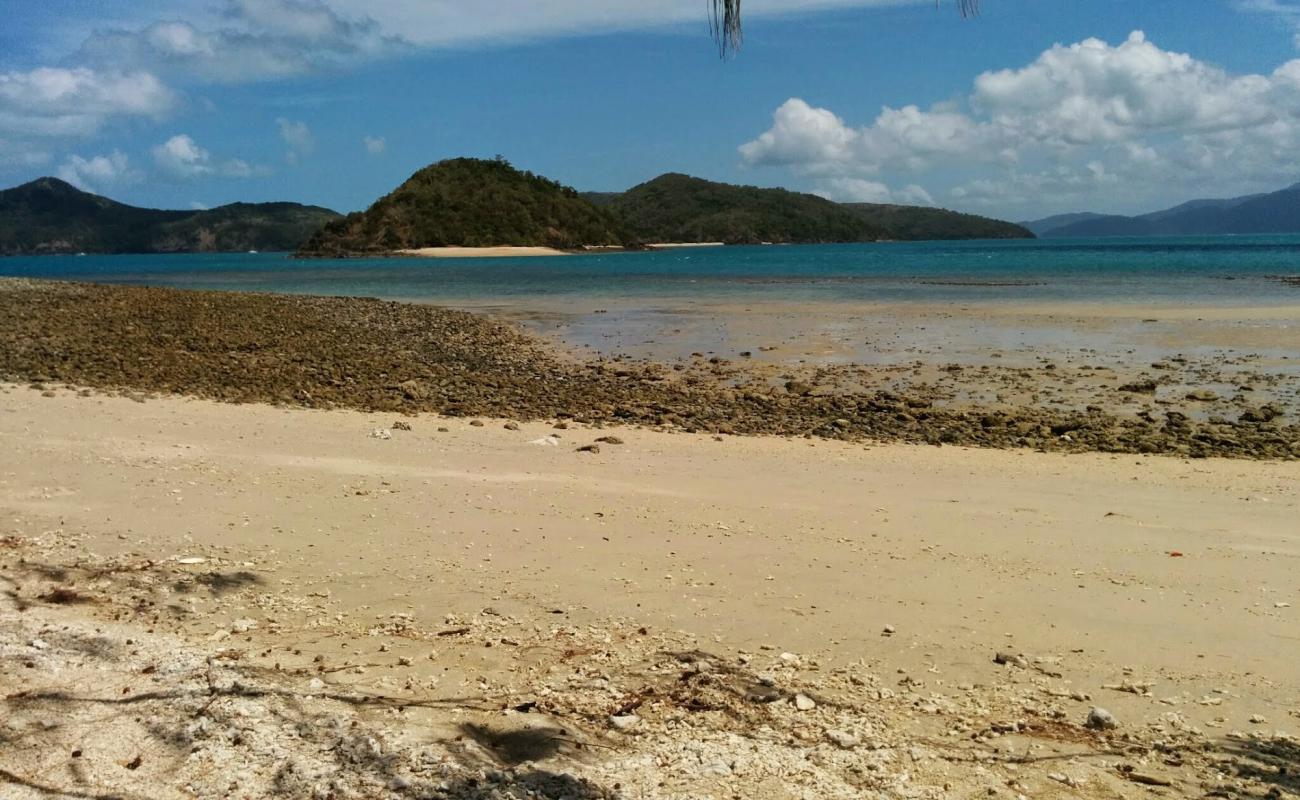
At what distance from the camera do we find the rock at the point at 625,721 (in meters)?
3.73

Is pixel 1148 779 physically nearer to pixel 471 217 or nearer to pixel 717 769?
pixel 717 769

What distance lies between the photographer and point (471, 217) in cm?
13762

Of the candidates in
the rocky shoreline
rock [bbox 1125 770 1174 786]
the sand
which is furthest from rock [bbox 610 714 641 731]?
the rocky shoreline

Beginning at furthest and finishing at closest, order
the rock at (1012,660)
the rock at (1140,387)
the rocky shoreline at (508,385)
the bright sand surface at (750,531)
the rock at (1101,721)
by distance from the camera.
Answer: the rock at (1140,387), the rocky shoreline at (508,385), the bright sand surface at (750,531), the rock at (1012,660), the rock at (1101,721)

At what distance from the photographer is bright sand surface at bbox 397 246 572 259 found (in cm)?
11810

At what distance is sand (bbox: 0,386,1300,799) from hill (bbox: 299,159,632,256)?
390ft

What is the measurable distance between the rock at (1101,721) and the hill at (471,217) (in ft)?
403

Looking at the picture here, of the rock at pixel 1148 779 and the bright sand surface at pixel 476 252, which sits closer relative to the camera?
the rock at pixel 1148 779

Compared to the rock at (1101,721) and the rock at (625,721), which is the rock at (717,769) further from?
the rock at (1101,721)

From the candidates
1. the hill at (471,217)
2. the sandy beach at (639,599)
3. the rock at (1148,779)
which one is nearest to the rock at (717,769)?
the sandy beach at (639,599)

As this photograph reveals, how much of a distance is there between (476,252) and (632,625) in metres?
123

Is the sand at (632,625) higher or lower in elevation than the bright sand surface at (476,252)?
lower

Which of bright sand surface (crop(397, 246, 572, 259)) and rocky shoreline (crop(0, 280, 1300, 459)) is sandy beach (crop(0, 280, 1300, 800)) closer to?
rocky shoreline (crop(0, 280, 1300, 459))

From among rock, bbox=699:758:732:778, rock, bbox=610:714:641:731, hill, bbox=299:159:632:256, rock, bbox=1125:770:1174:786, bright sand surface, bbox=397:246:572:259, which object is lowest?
rock, bbox=1125:770:1174:786
